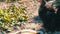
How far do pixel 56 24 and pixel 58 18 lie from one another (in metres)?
0.39

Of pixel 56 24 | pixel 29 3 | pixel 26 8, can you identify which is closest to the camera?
pixel 56 24

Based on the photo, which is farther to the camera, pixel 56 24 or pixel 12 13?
pixel 12 13

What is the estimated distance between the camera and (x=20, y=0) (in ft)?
35.9

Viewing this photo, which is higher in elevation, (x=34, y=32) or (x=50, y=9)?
(x=50, y=9)

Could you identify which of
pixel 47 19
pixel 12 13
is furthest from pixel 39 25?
pixel 12 13

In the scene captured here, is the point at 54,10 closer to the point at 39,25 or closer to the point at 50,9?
the point at 50,9

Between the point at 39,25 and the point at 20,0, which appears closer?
the point at 39,25

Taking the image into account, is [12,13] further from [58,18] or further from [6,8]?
[58,18]

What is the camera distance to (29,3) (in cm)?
1085

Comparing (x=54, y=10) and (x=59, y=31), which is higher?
(x=54, y=10)

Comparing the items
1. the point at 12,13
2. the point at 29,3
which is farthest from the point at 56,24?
the point at 29,3

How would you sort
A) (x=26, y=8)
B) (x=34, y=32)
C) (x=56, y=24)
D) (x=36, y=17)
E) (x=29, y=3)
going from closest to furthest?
(x=34, y=32) → (x=56, y=24) → (x=36, y=17) → (x=26, y=8) → (x=29, y=3)

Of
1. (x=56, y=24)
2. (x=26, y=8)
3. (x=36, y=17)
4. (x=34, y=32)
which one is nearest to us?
(x=34, y=32)

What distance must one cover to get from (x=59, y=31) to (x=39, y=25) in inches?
33.2
